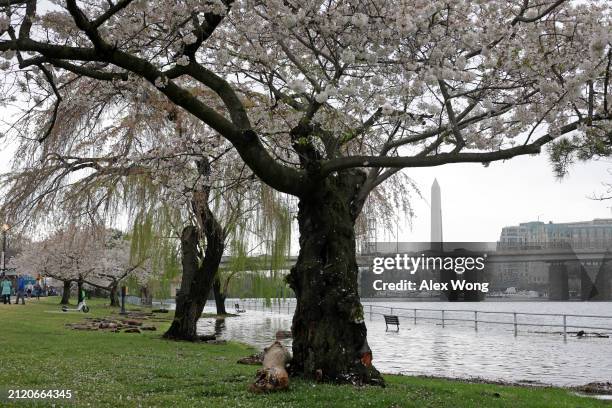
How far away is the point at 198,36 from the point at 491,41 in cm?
399

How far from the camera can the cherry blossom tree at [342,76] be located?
7.80 m

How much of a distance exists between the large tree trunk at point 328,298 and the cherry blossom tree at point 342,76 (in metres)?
0.02

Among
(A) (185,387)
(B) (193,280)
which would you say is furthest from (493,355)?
(A) (185,387)

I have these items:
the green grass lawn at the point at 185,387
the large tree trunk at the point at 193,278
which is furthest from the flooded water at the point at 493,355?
the green grass lawn at the point at 185,387

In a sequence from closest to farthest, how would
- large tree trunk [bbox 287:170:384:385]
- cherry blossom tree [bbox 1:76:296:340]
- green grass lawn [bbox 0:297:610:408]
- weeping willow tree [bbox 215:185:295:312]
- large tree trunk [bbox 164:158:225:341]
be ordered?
green grass lawn [bbox 0:297:610:408], large tree trunk [bbox 287:170:384:385], cherry blossom tree [bbox 1:76:296:340], weeping willow tree [bbox 215:185:295:312], large tree trunk [bbox 164:158:225:341]

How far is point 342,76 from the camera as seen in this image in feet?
31.2

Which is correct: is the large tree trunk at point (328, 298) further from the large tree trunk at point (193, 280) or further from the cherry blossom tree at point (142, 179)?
the large tree trunk at point (193, 280)

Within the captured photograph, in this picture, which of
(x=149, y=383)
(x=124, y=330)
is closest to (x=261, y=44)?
(x=149, y=383)

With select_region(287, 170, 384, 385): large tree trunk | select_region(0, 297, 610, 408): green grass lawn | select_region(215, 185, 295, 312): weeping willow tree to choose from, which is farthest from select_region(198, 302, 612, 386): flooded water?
select_region(287, 170, 384, 385): large tree trunk

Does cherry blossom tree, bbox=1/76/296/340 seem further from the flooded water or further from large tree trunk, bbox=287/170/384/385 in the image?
the flooded water

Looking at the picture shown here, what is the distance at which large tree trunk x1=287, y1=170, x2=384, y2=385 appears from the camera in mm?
9477

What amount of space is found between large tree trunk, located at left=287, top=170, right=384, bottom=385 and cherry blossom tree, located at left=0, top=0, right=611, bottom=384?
2 cm

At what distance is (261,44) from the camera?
1023cm

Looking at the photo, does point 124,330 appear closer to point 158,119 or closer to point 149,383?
point 158,119
